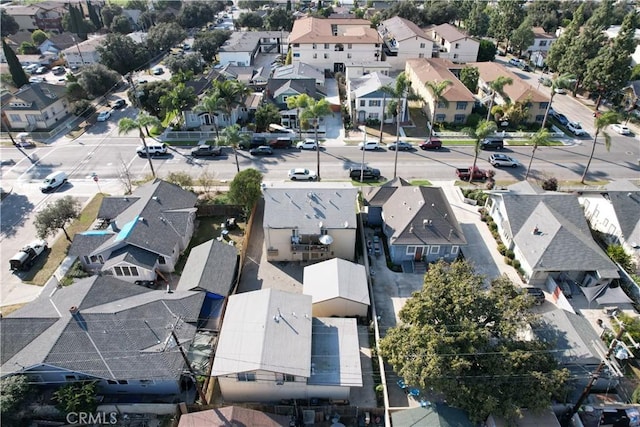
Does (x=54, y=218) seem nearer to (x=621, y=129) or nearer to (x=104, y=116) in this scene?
(x=104, y=116)

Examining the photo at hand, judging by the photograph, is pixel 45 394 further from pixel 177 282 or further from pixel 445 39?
pixel 445 39

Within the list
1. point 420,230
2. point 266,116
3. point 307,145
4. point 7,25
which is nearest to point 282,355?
point 420,230

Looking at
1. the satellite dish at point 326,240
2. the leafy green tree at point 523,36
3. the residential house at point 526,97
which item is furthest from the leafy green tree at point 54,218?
the leafy green tree at point 523,36

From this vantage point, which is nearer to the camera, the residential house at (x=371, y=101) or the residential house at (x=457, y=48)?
the residential house at (x=371, y=101)

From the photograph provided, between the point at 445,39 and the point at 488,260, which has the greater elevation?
the point at 445,39

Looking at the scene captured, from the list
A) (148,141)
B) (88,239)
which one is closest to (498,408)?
(88,239)

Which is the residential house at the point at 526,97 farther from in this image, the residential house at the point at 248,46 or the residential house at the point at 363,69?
the residential house at the point at 248,46

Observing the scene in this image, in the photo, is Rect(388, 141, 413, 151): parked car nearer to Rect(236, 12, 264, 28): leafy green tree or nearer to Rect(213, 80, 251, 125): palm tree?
Rect(213, 80, 251, 125): palm tree
